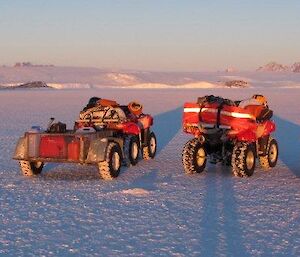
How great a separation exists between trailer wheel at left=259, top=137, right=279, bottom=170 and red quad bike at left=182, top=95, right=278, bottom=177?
15 cm

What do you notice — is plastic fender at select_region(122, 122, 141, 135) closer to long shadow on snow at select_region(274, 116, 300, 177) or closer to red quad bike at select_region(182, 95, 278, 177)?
red quad bike at select_region(182, 95, 278, 177)

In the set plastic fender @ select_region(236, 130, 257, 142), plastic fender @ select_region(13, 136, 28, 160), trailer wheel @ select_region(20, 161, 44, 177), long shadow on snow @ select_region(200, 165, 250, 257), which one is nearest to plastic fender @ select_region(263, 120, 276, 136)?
plastic fender @ select_region(236, 130, 257, 142)

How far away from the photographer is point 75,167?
1079cm

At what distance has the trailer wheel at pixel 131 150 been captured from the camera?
10.8 m

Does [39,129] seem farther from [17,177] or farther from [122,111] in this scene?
[122,111]

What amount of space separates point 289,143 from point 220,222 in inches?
336

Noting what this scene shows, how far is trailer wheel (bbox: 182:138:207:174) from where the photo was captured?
9.84 m

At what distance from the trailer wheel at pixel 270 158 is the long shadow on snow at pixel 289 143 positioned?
1.09 feet

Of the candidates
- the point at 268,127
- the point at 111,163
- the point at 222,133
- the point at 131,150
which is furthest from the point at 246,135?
the point at 111,163

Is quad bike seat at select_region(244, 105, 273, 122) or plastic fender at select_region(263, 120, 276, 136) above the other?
quad bike seat at select_region(244, 105, 273, 122)

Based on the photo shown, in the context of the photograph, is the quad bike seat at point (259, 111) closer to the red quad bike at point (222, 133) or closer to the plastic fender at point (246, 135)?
the red quad bike at point (222, 133)

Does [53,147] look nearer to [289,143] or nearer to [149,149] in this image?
[149,149]

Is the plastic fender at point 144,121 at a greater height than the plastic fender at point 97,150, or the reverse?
the plastic fender at point 144,121

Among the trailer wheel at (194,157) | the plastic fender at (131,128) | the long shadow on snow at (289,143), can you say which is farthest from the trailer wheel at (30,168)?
the long shadow on snow at (289,143)
